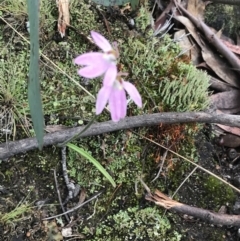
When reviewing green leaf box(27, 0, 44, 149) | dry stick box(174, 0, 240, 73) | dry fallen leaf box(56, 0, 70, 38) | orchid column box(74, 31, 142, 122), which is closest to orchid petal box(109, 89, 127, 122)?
orchid column box(74, 31, 142, 122)

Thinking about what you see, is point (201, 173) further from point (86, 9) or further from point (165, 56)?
point (86, 9)

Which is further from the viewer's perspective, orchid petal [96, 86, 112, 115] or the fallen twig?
the fallen twig

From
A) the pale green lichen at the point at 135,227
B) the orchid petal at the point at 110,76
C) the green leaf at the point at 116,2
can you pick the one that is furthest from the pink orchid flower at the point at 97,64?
the pale green lichen at the point at 135,227

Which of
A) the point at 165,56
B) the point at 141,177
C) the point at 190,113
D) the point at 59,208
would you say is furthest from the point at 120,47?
the point at 59,208

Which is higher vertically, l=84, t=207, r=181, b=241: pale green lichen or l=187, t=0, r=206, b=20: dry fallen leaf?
l=187, t=0, r=206, b=20: dry fallen leaf

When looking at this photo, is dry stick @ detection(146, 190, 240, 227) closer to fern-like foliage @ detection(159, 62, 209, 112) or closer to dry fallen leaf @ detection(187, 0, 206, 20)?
fern-like foliage @ detection(159, 62, 209, 112)

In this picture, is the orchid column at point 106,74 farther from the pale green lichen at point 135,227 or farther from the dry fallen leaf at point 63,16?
the dry fallen leaf at point 63,16
